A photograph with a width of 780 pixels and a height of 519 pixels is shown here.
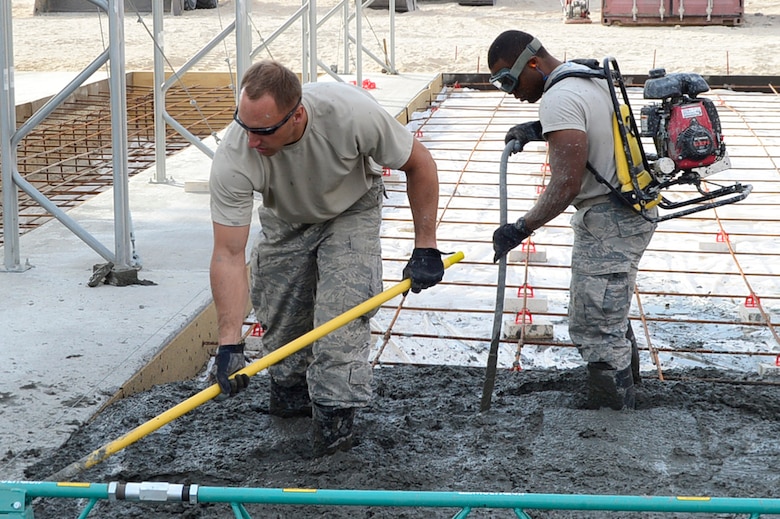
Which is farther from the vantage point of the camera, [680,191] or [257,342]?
[680,191]

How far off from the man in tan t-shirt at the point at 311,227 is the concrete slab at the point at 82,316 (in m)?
0.79

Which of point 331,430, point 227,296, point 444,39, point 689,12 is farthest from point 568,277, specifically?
point 689,12

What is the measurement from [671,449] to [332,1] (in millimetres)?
20166

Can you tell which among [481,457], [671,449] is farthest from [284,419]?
[671,449]

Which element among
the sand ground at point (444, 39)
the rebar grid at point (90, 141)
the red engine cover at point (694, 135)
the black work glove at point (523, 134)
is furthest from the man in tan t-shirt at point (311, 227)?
the sand ground at point (444, 39)

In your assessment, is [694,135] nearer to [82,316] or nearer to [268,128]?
[268,128]

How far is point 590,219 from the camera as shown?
11.5ft

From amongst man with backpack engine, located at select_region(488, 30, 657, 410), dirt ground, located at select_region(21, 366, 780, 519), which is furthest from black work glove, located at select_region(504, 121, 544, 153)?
dirt ground, located at select_region(21, 366, 780, 519)

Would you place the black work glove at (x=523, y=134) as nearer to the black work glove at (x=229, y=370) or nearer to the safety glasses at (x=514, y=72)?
the safety glasses at (x=514, y=72)

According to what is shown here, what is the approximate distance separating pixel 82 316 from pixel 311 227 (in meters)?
1.67

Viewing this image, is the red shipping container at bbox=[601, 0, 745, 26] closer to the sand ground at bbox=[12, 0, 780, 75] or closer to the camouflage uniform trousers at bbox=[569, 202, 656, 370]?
the sand ground at bbox=[12, 0, 780, 75]

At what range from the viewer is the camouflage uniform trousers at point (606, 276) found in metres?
3.48

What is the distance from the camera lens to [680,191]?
24.7 ft

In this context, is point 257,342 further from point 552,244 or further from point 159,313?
point 552,244
